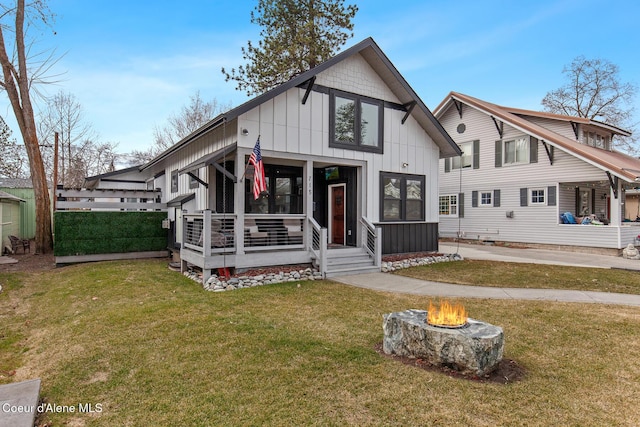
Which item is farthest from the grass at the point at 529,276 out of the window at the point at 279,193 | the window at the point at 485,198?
the window at the point at 485,198

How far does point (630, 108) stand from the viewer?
25.7 meters

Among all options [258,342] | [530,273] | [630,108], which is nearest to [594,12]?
[530,273]

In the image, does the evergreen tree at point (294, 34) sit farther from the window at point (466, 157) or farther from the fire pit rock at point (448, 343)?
the fire pit rock at point (448, 343)

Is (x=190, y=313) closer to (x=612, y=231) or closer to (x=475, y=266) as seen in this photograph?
(x=475, y=266)

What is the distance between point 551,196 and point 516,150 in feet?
9.15

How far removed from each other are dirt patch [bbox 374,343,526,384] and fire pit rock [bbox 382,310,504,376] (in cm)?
4

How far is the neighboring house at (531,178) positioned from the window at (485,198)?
0.05 meters

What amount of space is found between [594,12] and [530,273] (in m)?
12.5

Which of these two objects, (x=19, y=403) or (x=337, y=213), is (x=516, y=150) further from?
(x=19, y=403)

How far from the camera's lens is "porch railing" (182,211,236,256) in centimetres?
743

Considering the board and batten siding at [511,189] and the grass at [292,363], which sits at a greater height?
the board and batten siding at [511,189]

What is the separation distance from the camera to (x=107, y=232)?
36.4 feet

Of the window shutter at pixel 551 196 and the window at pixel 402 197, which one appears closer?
the window at pixel 402 197

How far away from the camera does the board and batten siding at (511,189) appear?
46.9 feet
